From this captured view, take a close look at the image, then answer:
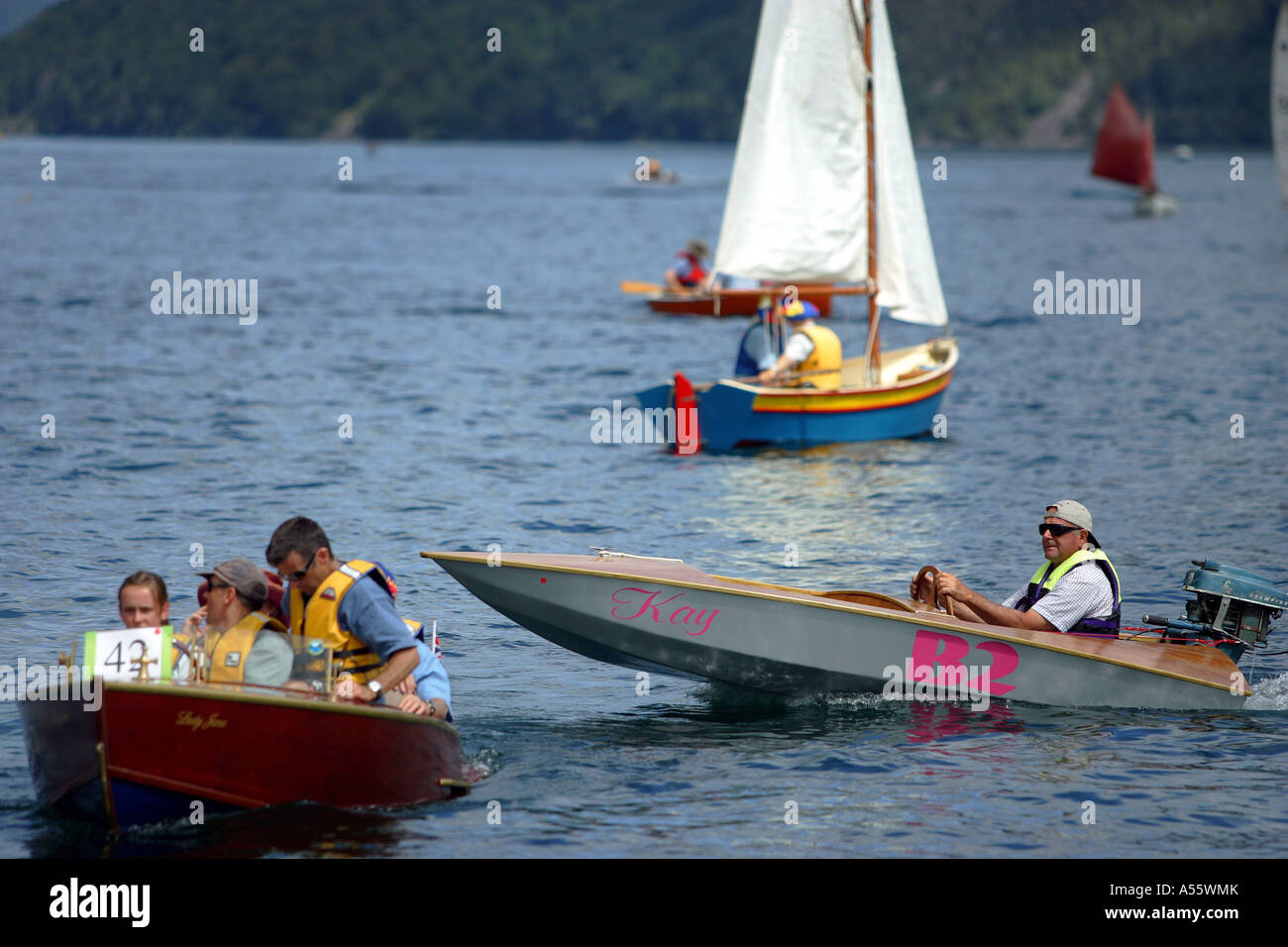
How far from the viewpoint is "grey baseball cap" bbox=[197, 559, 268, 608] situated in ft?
29.2

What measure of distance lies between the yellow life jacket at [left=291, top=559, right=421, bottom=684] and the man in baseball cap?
21cm

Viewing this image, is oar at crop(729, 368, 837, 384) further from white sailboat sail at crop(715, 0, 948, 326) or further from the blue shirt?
the blue shirt

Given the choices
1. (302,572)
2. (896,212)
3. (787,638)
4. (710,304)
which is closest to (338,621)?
(302,572)

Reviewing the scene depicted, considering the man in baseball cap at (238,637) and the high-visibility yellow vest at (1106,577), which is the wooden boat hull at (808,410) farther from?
the man in baseball cap at (238,637)

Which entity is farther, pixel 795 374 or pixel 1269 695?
pixel 795 374

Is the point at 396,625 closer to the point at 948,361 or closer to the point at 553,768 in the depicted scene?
the point at 553,768

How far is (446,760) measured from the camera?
9.80 m

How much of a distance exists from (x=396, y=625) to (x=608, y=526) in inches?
376

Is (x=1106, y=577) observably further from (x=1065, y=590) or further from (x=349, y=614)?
(x=349, y=614)

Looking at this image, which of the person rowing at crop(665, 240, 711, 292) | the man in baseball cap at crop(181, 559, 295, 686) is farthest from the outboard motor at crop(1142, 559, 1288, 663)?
the person rowing at crop(665, 240, 711, 292)

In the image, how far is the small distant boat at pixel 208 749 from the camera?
8516 mm

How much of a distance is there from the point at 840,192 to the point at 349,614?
1614 cm

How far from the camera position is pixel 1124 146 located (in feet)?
285
